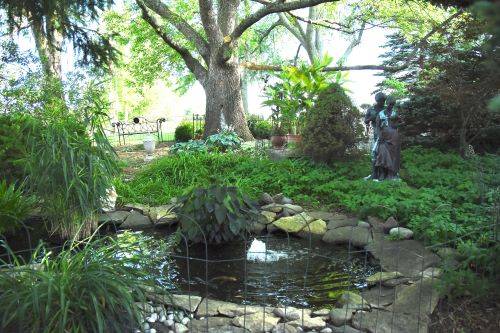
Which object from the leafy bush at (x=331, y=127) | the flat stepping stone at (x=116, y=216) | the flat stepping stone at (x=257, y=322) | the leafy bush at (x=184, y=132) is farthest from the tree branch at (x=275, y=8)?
the flat stepping stone at (x=257, y=322)

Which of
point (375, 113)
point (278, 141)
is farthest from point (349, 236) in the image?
point (278, 141)

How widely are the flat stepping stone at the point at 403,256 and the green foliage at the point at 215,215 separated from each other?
1.36m

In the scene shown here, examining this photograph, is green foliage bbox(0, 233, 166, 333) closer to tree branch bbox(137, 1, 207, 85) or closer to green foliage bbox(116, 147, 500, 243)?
green foliage bbox(116, 147, 500, 243)

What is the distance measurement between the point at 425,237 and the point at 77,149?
11.4 feet

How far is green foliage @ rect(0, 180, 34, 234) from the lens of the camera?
183 inches

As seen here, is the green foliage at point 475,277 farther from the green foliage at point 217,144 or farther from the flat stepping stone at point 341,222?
the green foliage at point 217,144

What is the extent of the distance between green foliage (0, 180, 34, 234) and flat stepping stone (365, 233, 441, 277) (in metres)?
3.58

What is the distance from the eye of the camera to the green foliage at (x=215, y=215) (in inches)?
182

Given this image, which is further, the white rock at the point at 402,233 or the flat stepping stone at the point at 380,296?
the white rock at the point at 402,233

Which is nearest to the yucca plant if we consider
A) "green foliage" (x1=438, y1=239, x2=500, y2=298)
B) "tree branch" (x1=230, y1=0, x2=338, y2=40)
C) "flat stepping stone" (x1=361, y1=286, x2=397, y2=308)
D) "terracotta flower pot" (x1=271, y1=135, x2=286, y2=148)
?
"flat stepping stone" (x1=361, y1=286, x2=397, y2=308)

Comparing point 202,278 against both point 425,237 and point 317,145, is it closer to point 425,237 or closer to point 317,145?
point 425,237

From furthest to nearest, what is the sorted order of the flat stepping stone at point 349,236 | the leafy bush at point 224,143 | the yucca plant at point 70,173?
the leafy bush at point 224,143
the flat stepping stone at point 349,236
the yucca plant at point 70,173

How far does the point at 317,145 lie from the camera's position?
6.99 m

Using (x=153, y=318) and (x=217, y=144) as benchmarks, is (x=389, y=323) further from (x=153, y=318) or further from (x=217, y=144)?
(x=217, y=144)
